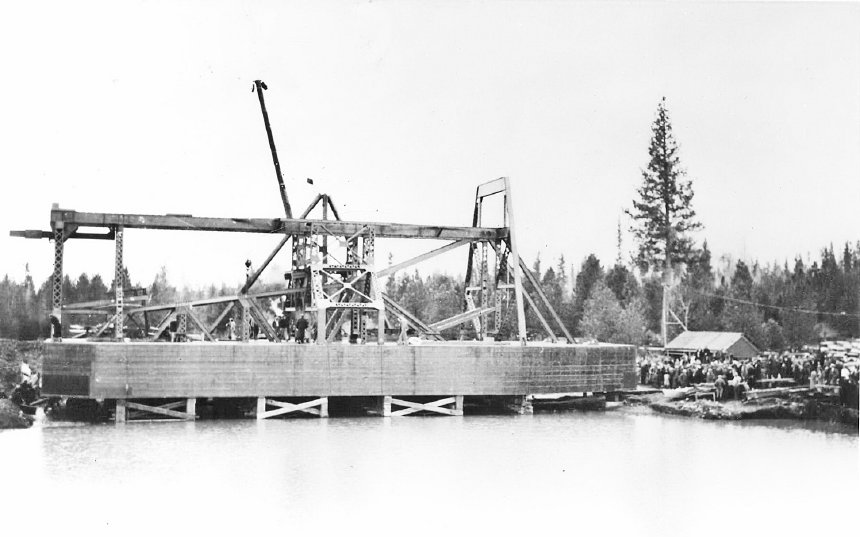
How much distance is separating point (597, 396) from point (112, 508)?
67.1 ft

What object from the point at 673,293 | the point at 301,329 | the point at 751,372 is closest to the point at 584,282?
the point at 673,293

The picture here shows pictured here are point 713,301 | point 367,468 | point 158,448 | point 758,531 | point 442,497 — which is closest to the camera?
point 758,531

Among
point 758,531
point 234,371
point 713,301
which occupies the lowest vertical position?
point 758,531

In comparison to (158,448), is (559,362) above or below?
above

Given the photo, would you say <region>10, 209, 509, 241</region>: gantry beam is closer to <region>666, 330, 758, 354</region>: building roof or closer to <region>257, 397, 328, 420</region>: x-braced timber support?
<region>257, 397, 328, 420</region>: x-braced timber support

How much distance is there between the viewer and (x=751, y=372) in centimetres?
2938

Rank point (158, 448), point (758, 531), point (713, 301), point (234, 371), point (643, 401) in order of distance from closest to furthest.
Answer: point (758, 531) < point (158, 448) < point (234, 371) < point (643, 401) < point (713, 301)

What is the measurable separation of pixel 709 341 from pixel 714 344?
54 centimetres

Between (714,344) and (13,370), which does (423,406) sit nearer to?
(13,370)

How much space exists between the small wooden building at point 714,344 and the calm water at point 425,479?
10.0 metres

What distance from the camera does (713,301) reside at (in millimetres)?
42000

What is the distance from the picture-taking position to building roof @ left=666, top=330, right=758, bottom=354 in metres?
36.7

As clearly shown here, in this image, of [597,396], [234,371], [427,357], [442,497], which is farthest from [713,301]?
[442,497]

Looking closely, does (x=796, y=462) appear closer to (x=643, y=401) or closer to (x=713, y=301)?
(x=643, y=401)
